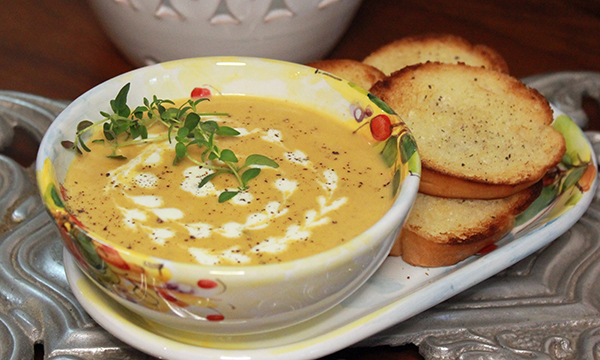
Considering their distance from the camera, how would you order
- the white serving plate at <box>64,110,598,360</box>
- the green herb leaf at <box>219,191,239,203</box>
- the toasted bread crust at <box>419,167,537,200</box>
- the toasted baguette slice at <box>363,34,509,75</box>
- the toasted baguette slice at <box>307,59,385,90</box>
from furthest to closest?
1. the toasted baguette slice at <box>363,34,509,75</box>
2. the toasted baguette slice at <box>307,59,385,90</box>
3. the toasted bread crust at <box>419,167,537,200</box>
4. the green herb leaf at <box>219,191,239,203</box>
5. the white serving plate at <box>64,110,598,360</box>

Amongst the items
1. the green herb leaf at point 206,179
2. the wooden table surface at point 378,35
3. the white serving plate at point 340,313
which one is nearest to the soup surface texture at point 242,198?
the green herb leaf at point 206,179

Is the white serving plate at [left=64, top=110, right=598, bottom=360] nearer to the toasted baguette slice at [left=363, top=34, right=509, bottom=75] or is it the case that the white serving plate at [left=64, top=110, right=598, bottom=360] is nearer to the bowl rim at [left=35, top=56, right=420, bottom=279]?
the bowl rim at [left=35, top=56, right=420, bottom=279]

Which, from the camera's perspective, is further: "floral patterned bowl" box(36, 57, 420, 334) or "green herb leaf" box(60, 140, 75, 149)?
"green herb leaf" box(60, 140, 75, 149)

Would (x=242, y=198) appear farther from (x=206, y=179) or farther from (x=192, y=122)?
(x=192, y=122)

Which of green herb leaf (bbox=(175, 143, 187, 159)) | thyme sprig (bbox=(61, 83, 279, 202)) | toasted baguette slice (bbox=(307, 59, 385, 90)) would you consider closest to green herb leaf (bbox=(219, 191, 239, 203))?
thyme sprig (bbox=(61, 83, 279, 202))

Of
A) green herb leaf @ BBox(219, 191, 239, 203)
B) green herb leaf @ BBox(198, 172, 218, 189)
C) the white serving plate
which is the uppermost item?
green herb leaf @ BBox(219, 191, 239, 203)

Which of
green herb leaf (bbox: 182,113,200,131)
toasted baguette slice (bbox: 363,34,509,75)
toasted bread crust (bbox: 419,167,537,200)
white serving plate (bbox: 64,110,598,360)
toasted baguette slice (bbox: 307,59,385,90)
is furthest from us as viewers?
toasted baguette slice (bbox: 363,34,509,75)

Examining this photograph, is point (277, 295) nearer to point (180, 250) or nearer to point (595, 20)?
point (180, 250)

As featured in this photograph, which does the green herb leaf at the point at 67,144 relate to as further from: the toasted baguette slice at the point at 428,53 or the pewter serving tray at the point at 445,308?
the toasted baguette slice at the point at 428,53
